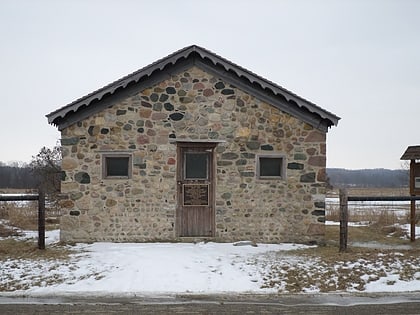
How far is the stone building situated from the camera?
448 inches

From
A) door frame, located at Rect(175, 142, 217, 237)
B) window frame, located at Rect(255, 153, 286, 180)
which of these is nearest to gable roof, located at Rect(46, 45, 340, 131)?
window frame, located at Rect(255, 153, 286, 180)

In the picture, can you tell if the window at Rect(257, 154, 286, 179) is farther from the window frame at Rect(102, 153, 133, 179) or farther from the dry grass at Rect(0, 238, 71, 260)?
the dry grass at Rect(0, 238, 71, 260)

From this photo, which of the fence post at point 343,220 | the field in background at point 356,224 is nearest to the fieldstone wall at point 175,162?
the fence post at point 343,220

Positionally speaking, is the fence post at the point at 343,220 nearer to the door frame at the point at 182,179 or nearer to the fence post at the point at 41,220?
the door frame at the point at 182,179

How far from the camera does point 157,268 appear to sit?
8477mm

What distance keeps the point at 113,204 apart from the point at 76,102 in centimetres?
281

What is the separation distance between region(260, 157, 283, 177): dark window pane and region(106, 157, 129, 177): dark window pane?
12.0 ft

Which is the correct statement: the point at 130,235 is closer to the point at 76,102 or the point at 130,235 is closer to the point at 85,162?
the point at 85,162

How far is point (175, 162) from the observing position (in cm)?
1150

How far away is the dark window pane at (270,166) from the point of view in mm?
11805

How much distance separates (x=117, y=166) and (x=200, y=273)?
448 cm

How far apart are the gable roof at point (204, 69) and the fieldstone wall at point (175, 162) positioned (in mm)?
179

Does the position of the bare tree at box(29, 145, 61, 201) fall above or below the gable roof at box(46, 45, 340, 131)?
below

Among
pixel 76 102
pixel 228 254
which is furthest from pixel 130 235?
pixel 76 102
